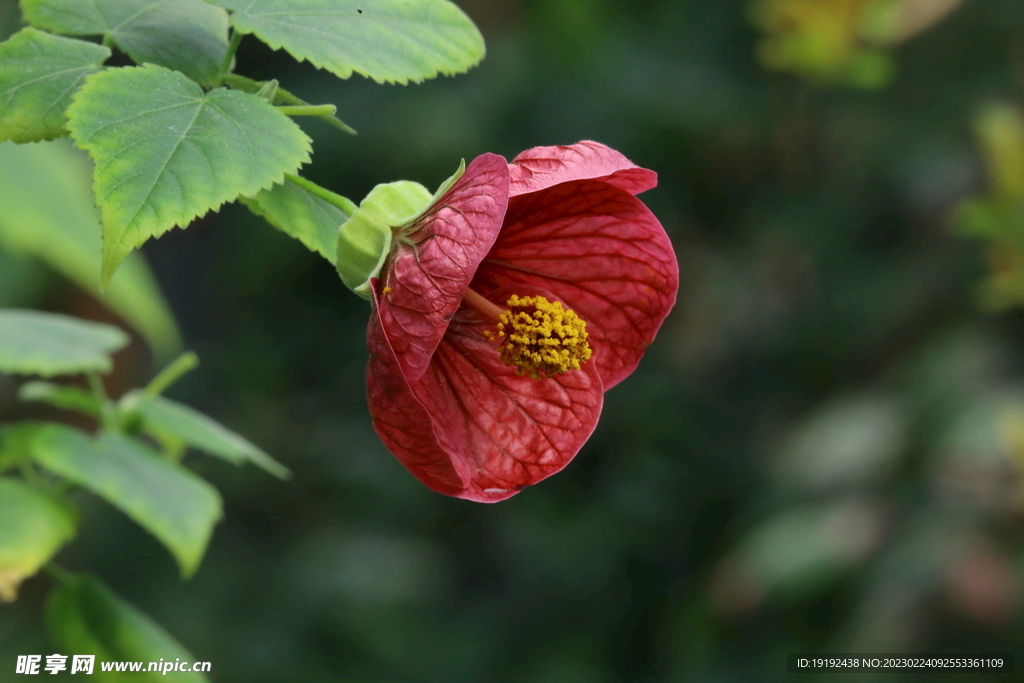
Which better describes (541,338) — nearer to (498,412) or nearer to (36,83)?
(498,412)

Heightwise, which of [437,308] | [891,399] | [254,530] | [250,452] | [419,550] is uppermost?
[437,308]

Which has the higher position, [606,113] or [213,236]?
[606,113]

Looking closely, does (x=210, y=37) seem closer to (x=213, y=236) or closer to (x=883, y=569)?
(x=883, y=569)

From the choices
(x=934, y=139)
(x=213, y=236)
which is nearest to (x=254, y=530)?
(x=213, y=236)

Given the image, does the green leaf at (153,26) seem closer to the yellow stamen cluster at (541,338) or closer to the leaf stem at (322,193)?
the leaf stem at (322,193)

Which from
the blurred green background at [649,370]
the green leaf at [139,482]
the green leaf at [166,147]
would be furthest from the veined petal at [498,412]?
the blurred green background at [649,370]

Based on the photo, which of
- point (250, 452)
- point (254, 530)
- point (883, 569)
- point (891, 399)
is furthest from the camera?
point (254, 530)
